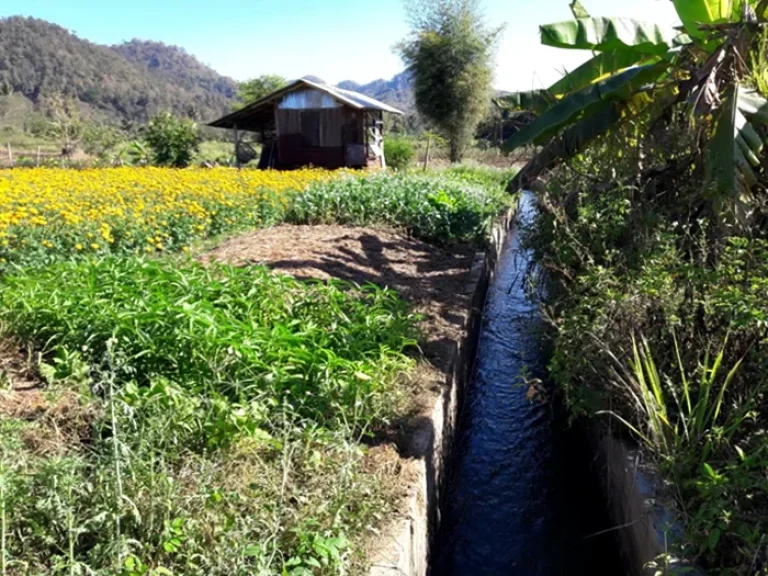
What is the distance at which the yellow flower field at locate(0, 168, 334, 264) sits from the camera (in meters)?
6.25

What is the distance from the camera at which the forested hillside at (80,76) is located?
8344cm

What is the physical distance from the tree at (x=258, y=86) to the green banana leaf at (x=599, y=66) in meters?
45.0

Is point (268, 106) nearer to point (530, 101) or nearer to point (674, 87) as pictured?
point (530, 101)

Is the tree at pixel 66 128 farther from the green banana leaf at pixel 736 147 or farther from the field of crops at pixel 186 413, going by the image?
the green banana leaf at pixel 736 147

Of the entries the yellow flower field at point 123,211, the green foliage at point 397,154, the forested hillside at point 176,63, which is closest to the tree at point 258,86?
the green foliage at point 397,154

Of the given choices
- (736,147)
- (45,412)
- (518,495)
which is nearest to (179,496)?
(45,412)

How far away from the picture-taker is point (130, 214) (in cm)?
760

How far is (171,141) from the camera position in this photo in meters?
27.5

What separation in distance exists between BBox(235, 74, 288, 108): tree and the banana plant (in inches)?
1787

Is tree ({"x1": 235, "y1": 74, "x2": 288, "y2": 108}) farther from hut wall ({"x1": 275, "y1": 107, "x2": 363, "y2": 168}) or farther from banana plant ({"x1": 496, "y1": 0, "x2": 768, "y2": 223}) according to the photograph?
banana plant ({"x1": 496, "y1": 0, "x2": 768, "y2": 223})

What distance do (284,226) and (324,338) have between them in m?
5.54

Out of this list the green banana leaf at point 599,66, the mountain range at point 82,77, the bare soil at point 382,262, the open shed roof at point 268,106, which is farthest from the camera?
the mountain range at point 82,77

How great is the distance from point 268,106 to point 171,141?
19.7ft

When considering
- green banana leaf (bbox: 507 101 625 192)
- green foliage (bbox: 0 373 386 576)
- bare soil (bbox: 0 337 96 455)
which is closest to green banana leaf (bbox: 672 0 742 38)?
green banana leaf (bbox: 507 101 625 192)
